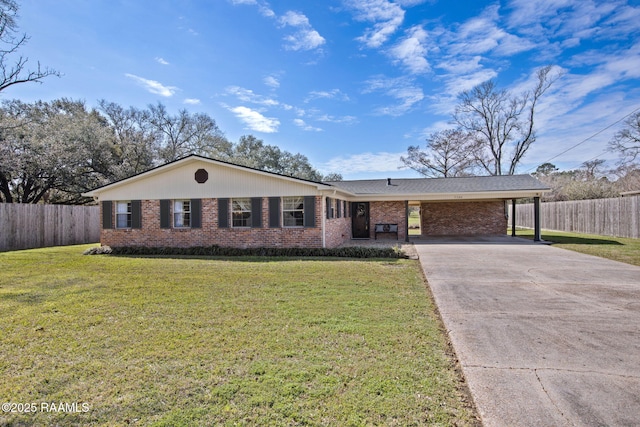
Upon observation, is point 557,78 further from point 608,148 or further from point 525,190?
point 525,190

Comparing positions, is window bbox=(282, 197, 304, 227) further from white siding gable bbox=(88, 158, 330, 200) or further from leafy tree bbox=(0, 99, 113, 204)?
leafy tree bbox=(0, 99, 113, 204)

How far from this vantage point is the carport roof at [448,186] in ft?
51.1

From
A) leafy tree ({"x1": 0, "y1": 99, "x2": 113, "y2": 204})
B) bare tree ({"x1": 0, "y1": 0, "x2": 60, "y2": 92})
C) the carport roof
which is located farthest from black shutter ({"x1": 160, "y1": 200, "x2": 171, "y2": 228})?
leafy tree ({"x1": 0, "y1": 99, "x2": 113, "y2": 204})

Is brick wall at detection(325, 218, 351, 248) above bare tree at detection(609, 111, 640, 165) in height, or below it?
below

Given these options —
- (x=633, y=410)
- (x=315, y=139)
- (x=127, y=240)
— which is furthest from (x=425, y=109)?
Result: (x=633, y=410)

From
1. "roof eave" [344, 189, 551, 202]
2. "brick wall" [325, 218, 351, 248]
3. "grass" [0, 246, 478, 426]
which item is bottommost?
"grass" [0, 246, 478, 426]

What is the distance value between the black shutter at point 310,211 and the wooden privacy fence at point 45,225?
12.4 m

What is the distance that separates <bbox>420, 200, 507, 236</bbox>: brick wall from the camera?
62.4 ft

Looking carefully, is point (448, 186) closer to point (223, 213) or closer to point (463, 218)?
point (463, 218)

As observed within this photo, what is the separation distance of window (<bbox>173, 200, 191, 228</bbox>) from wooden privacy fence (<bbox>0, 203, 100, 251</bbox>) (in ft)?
22.7

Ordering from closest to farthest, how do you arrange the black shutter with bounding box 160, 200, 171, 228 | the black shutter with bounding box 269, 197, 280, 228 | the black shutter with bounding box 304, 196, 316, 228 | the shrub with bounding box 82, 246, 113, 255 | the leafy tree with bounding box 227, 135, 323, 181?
the black shutter with bounding box 304, 196, 316, 228, the black shutter with bounding box 269, 197, 280, 228, the shrub with bounding box 82, 246, 113, 255, the black shutter with bounding box 160, 200, 171, 228, the leafy tree with bounding box 227, 135, 323, 181

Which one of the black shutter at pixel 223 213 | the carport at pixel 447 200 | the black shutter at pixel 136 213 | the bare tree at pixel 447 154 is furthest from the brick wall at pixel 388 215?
the bare tree at pixel 447 154

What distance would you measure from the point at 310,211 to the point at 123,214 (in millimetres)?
8161

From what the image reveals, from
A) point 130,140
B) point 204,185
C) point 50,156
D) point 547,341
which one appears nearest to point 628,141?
point 547,341
